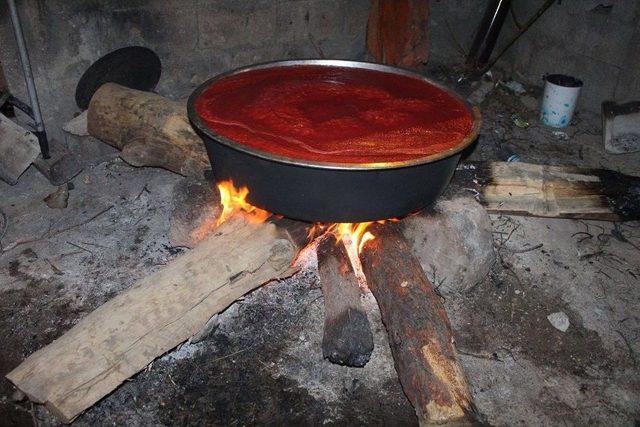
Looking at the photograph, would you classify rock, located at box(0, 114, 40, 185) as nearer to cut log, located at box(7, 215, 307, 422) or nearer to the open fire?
the open fire

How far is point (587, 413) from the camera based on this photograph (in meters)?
2.22

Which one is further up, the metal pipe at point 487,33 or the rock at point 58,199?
the metal pipe at point 487,33

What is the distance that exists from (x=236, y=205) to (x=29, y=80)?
5.78 ft

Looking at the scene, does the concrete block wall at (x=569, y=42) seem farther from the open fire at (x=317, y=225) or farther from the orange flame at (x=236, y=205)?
the orange flame at (x=236, y=205)

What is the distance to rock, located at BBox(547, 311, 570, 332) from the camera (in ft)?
8.66

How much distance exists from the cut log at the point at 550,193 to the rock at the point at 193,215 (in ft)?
5.15

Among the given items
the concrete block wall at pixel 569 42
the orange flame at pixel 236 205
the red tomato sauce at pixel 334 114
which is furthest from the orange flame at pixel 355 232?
the concrete block wall at pixel 569 42

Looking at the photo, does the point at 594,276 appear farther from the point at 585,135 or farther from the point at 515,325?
the point at 585,135

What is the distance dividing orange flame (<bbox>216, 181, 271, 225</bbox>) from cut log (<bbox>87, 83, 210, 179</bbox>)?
14.0 inches

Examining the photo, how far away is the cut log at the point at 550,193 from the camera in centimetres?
322

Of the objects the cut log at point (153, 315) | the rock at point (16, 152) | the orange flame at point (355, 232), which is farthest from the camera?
the rock at point (16, 152)

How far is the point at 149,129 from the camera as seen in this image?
320cm

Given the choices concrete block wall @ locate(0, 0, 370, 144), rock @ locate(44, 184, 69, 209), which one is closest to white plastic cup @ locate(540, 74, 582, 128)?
concrete block wall @ locate(0, 0, 370, 144)

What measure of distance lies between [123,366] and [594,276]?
2.69 m
